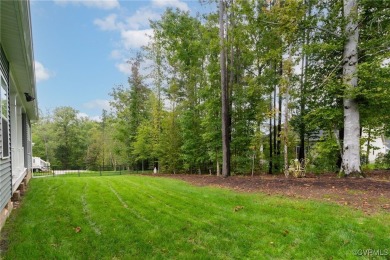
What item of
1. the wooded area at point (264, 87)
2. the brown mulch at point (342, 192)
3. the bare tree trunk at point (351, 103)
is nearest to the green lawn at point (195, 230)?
the brown mulch at point (342, 192)

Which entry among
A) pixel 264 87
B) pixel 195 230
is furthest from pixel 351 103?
pixel 195 230

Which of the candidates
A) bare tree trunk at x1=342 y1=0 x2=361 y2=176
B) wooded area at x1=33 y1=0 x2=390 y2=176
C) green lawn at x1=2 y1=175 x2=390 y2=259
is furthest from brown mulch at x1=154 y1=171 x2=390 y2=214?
wooded area at x1=33 y1=0 x2=390 y2=176

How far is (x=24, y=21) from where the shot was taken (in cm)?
366

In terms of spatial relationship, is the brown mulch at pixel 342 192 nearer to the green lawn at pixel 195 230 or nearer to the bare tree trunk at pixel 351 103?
the green lawn at pixel 195 230

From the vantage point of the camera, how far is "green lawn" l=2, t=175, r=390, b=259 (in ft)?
11.0

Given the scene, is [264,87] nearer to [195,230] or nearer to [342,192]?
[342,192]

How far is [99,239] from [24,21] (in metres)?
3.25

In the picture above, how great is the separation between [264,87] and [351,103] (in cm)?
518

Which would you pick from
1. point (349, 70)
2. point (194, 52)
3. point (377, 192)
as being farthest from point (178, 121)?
point (377, 192)

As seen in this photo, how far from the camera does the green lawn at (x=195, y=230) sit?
335 centimetres

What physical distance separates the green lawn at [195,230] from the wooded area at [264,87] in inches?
195

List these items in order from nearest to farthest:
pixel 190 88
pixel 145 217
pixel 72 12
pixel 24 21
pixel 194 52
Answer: pixel 24 21 → pixel 145 217 → pixel 72 12 → pixel 194 52 → pixel 190 88

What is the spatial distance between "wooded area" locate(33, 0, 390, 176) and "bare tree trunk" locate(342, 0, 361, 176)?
0.10ft

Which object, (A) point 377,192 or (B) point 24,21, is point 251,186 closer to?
(A) point 377,192
